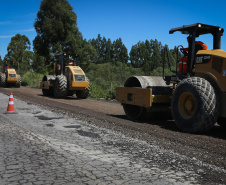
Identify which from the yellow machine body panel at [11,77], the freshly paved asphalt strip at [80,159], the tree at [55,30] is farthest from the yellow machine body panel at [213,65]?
the tree at [55,30]

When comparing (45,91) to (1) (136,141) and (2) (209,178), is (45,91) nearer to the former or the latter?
(1) (136,141)

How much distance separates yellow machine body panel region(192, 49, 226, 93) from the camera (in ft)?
21.0

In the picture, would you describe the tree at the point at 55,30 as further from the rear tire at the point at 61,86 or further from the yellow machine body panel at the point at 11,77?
the rear tire at the point at 61,86

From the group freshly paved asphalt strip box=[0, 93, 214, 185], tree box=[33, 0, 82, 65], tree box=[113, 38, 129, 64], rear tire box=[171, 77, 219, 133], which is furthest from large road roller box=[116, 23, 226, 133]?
tree box=[113, 38, 129, 64]

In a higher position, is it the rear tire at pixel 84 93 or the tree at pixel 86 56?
the tree at pixel 86 56

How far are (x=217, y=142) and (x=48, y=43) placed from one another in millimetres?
35801

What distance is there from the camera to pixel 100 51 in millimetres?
74688

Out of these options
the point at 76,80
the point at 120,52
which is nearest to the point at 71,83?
the point at 76,80

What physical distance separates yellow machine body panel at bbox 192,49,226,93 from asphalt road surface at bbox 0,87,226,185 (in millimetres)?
1344

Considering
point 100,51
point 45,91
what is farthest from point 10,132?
point 100,51

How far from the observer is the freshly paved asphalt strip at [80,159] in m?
3.68

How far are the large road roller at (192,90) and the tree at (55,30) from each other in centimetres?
3071

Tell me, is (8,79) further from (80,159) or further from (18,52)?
(18,52)

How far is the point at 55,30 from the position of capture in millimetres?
38281
